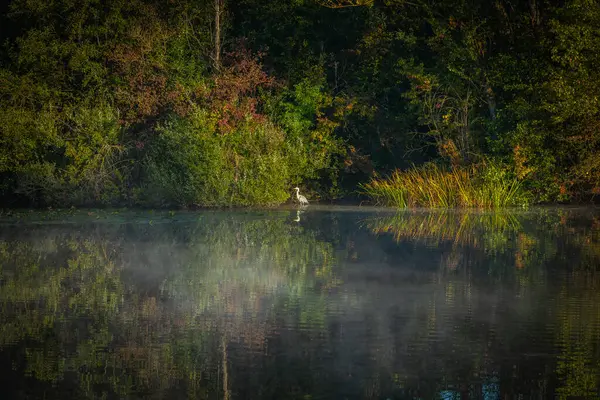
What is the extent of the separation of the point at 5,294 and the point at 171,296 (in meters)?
1.97

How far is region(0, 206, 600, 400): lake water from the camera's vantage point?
7984 mm

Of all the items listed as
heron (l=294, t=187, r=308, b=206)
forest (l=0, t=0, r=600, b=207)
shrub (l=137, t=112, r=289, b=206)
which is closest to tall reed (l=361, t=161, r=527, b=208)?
forest (l=0, t=0, r=600, b=207)

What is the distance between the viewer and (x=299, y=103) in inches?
1331

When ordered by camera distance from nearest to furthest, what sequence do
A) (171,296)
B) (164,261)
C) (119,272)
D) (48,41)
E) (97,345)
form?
(97,345) → (171,296) → (119,272) → (164,261) → (48,41)

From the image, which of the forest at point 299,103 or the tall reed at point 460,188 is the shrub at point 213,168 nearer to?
the forest at point 299,103

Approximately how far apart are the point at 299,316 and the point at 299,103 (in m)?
23.3

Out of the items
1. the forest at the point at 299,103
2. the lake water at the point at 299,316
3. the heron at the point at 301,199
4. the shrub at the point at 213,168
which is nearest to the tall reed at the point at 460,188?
the forest at the point at 299,103

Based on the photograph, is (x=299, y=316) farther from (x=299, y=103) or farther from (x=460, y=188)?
(x=299, y=103)

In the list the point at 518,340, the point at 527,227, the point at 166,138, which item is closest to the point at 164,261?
the point at 518,340

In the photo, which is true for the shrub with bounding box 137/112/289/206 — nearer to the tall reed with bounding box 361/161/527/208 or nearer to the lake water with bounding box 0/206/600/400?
the tall reed with bounding box 361/161/527/208

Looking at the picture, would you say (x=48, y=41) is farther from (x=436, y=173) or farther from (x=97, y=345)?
(x=97, y=345)

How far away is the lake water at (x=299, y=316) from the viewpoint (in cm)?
798

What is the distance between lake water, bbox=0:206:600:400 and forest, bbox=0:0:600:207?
9.87 metres

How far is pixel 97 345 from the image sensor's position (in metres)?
9.30
